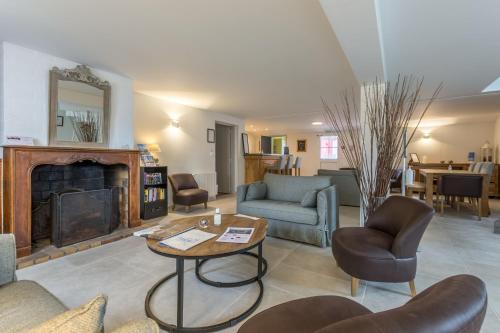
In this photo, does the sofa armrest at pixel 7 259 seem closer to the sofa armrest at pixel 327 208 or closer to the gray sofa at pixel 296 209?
the gray sofa at pixel 296 209

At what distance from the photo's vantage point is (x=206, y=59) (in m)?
2.93

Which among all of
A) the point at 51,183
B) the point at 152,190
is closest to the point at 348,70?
the point at 152,190

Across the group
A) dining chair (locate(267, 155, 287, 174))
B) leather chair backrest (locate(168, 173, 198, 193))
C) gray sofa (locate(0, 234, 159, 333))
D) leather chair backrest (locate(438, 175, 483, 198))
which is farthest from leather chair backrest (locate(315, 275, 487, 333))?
dining chair (locate(267, 155, 287, 174))

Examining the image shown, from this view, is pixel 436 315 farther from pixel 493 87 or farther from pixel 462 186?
pixel 493 87

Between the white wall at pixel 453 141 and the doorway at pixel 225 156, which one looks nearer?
the doorway at pixel 225 156

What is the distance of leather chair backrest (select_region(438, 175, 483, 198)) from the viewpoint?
413 centimetres

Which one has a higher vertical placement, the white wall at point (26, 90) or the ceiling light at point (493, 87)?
the ceiling light at point (493, 87)

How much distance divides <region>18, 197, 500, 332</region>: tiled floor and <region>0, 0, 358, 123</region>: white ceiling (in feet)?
7.35

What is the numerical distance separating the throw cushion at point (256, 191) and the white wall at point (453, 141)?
22.2 feet

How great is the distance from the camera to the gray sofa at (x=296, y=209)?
282 centimetres

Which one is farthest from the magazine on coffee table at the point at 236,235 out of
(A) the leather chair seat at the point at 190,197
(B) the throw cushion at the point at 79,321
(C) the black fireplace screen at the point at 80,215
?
(A) the leather chair seat at the point at 190,197

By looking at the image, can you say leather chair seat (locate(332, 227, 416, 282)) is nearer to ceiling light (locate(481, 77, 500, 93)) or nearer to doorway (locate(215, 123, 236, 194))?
ceiling light (locate(481, 77, 500, 93))

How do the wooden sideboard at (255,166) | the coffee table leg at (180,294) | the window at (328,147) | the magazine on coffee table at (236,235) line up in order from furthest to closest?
the window at (328,147) < the wooden sideboard at (255,166) < the magazine on coffee table at (236,235) < the coffee table leg at (180,294)

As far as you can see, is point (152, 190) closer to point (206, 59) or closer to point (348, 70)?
point (206, 59)
